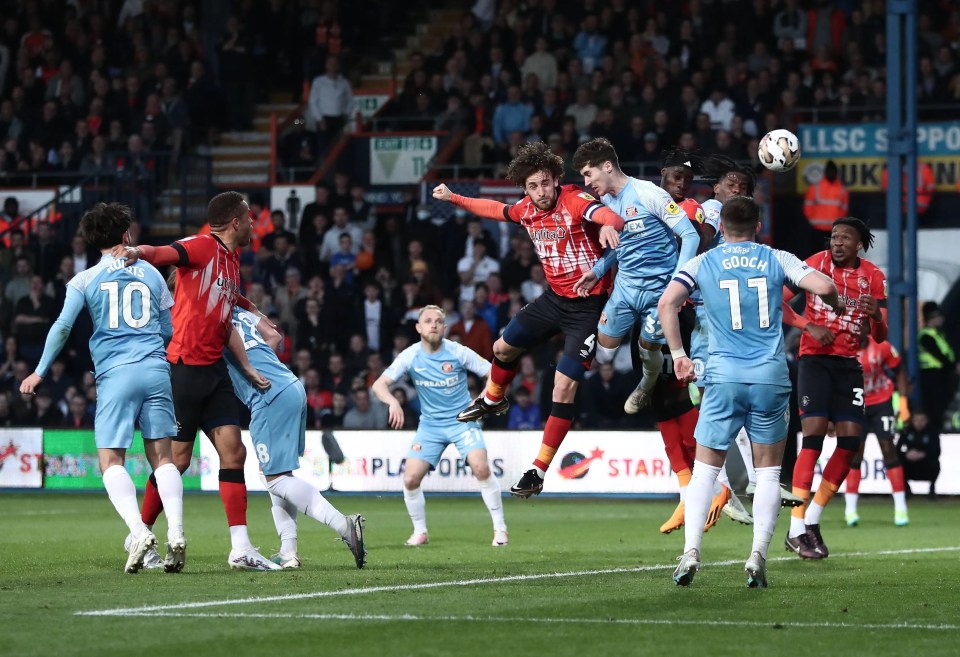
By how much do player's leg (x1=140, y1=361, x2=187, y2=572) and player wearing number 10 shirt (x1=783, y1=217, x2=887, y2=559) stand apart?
14.6ft

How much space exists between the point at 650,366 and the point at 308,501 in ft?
8.14

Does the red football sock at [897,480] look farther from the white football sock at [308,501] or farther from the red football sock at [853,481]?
the white football sock at [308,501]

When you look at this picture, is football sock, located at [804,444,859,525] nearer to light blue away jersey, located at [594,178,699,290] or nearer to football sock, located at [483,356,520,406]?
light blue away jersey, located at [594,178,699,290]

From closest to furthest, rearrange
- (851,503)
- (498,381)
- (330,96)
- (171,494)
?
(171,494) → (498,381) → (851,503) → (330,96)

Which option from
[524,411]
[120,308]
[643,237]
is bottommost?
[524,411]

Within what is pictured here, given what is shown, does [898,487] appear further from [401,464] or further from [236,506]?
[236,506]

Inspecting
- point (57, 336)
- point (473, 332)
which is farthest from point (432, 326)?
point (473, 332)

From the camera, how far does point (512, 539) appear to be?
15.0 meters

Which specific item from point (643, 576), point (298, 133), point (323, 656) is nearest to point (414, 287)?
point (298, 133)

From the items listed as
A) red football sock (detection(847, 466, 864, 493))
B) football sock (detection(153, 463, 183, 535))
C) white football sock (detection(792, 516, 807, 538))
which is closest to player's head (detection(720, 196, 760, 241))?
white football sock (detection(792, 516, 807, 538))

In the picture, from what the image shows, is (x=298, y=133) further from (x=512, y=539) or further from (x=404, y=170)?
(x=512, y=539)

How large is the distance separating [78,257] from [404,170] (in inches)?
191

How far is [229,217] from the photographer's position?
11297 mm

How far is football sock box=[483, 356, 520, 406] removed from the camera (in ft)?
38.6
